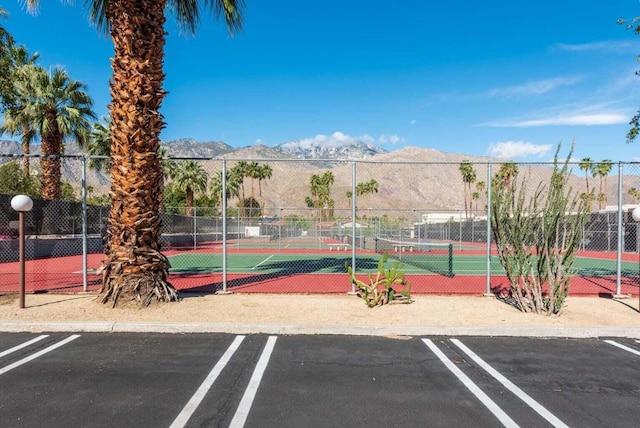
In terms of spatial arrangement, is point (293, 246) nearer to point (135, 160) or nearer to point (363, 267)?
point (363, 267)

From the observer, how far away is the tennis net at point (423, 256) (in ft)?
56.2

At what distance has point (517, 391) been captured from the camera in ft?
16.4

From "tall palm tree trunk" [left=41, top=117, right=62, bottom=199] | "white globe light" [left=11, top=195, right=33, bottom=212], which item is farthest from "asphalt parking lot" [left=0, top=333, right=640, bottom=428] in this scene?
"tall palm tree trunk" [left=41, top=117, right=62, bottom=199]

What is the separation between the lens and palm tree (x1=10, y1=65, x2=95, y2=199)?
23.7m

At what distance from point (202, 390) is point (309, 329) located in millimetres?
2856

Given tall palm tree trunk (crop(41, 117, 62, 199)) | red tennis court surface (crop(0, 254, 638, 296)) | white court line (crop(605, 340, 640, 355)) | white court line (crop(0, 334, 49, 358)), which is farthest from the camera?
tall palm tree trunk (crop(41, 117, 62, 199))

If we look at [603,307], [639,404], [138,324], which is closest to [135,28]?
[138,324]

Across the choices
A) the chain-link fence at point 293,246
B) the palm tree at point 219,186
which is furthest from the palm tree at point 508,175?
the palm tree at point 219,186

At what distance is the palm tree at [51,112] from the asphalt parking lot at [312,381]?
64.0ft

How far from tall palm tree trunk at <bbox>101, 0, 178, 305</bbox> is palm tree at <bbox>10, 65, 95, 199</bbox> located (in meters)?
17.9

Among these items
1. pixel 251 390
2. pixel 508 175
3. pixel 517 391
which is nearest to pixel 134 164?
pixel 251 390

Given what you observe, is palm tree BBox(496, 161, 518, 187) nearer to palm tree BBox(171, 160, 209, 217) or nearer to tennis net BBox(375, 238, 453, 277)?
tennis net BBox(375, 238, 453, 277)

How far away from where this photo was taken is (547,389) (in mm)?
5062

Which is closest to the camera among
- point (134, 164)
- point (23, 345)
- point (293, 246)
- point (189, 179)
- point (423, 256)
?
point (23, 345)
